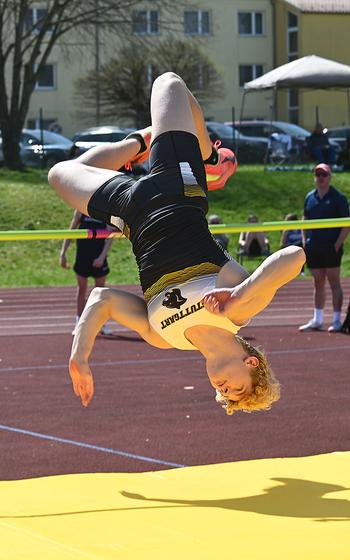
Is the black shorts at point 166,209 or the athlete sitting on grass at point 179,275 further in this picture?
the black shorts at point 166,209

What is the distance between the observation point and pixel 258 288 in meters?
5.53

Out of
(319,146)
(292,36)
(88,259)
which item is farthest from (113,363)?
(292,36)

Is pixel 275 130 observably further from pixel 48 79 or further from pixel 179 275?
pixel 179 275

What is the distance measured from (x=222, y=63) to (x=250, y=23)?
2235 millimetres

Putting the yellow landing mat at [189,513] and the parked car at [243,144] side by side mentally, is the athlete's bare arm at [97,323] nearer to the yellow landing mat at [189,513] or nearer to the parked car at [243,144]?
the yellow landing mat at [189,513]

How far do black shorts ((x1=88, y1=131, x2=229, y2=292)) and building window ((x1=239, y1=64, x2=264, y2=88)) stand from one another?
4514 centimetres

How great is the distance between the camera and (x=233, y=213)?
81.8ft

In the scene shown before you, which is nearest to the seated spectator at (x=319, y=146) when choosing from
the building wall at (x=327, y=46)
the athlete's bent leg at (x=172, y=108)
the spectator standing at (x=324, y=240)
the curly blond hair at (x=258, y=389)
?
the spectator standing at (x=324, y=240)

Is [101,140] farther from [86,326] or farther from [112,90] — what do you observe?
[86,326]

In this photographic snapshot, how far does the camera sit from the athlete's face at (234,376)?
225 inches

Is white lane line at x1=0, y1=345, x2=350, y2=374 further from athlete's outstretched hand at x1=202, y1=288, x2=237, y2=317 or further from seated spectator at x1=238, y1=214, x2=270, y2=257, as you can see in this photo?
seated spectator at x1=238, y1=214, x2=270, y2=257

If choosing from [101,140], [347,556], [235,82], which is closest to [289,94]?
[235,82]

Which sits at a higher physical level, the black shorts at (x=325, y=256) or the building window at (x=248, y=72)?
the building window at (x=248, y=72)

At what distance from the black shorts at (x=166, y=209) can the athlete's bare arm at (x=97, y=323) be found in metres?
0.13
